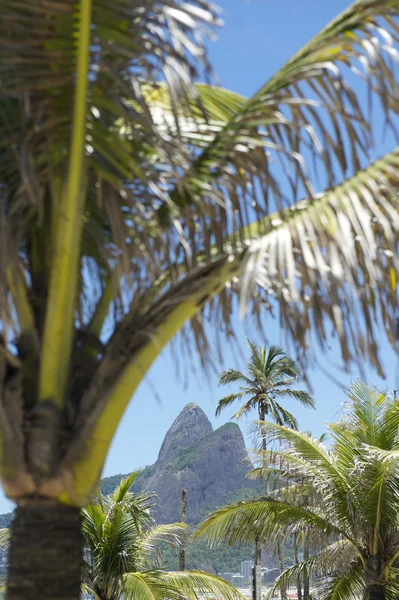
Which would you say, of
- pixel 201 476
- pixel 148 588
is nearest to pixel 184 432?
pixel 201 476

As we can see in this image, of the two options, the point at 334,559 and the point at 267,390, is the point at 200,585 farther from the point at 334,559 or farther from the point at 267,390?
the point at 267,390

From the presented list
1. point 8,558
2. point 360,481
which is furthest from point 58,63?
point 360,481

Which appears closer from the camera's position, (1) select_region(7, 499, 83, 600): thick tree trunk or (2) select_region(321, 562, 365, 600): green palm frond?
(1) select_region(7, 499, 83, 600): thick tree trunk

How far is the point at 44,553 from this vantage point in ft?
9.66

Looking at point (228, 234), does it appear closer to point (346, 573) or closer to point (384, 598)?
point (384, 598)

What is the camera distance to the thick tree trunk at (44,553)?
2.90m

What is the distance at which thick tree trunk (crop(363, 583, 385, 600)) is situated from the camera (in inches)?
508

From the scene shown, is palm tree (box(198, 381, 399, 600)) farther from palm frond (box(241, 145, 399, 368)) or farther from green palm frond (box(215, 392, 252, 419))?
green palm frond (box(215, 392, 252, 419))

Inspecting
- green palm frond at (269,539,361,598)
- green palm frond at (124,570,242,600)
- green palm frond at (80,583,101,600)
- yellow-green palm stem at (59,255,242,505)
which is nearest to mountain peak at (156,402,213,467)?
green palm frond at (80,583,101,600)

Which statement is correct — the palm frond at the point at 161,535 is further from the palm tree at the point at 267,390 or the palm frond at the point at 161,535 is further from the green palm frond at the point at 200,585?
the palm tree at the point at 267,390

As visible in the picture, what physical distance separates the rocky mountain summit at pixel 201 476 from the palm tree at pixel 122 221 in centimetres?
14249

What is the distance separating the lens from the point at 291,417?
105 feet

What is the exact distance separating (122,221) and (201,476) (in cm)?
15714

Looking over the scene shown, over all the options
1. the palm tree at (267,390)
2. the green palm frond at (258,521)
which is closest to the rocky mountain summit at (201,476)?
the palm tree at (267,390)
